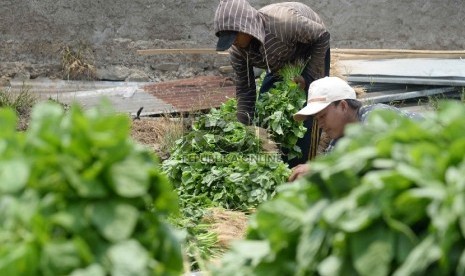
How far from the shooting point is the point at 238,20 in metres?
5.90

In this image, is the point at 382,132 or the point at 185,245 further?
the point at 185,245

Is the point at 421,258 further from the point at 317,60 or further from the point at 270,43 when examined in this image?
the point at 317,60

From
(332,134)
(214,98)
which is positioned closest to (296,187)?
(332,134)

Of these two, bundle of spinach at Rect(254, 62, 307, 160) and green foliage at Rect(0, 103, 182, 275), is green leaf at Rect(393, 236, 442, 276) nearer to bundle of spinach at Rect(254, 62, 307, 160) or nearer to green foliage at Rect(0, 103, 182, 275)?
green foliage at Rect(0, 103, 182, 275)

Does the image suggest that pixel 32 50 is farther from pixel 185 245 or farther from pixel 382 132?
pixel 382 132

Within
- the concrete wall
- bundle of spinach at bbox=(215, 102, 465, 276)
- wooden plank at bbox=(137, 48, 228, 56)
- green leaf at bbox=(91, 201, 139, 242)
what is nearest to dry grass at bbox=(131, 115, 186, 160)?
wooden plank at bbox=(137, 48, 228, 56)

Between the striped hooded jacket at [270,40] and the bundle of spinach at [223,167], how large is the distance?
31 cm

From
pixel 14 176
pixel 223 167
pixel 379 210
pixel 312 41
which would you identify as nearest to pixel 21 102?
pixel 223 167

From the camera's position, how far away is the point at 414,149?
191 centimetres

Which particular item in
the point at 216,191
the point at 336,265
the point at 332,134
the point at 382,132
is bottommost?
the point at 216,191

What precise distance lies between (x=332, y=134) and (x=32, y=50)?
15.7 feet

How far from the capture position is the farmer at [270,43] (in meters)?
5.94

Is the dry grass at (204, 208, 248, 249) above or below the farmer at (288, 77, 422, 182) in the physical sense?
below

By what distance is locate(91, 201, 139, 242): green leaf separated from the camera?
187 centimetres
